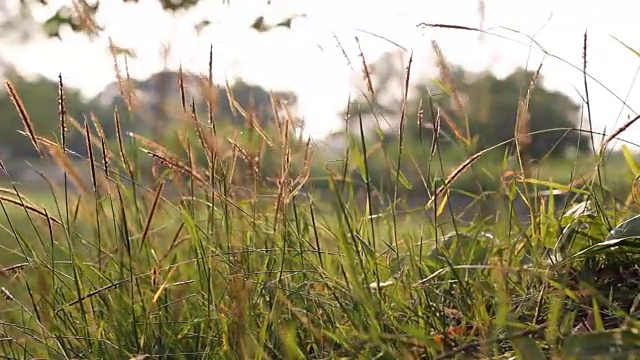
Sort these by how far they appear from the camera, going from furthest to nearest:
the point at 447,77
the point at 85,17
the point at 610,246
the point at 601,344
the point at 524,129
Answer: the point at 85,17 < the point at 447,77 < the point at 524,129 < the point at 610,246 < the point at 601,344

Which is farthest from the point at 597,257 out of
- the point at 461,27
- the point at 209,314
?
the point at 209,314

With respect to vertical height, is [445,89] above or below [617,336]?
above

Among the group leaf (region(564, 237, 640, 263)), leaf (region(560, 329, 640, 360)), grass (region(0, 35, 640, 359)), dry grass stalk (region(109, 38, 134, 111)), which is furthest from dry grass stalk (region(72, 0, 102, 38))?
leaf (region(560, 329, 640, 360))

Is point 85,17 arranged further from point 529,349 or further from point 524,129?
point 529,349

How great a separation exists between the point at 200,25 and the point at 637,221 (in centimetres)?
77

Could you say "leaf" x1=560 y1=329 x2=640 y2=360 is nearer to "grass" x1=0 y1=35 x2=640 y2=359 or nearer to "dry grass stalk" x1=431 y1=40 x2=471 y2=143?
"grass" x1=0 y1=35 x2=640 y2=359

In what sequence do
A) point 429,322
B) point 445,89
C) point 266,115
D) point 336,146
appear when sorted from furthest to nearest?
1. point 266,115
2. point 336,146
3. point 445,89
4. point 429,322

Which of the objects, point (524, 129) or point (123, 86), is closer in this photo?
point (524, 129)

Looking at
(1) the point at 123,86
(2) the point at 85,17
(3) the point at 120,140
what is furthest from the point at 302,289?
(2) the point at 85,17

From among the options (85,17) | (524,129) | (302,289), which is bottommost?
(302,289)

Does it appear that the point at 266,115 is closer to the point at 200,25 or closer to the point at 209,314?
the point at 200,25

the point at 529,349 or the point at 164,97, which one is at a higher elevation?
the point at 164,97

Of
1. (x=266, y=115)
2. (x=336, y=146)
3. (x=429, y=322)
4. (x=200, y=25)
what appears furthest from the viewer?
(x=266, y=115)

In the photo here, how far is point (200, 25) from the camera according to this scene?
4.66 feet
